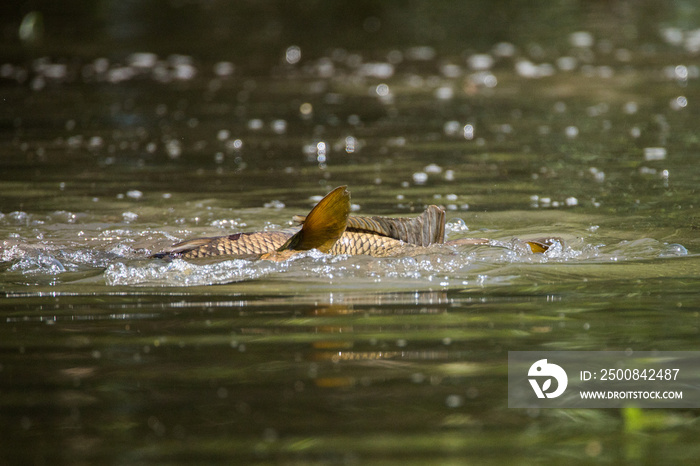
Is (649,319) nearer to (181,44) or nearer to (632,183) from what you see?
(632,183)

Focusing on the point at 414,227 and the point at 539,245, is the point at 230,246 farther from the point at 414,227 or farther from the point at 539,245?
the point at 539,245

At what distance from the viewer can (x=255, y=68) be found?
15.8 m

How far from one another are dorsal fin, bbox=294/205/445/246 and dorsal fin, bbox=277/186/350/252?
23 cm

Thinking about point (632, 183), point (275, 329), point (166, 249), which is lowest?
point (275, 329)

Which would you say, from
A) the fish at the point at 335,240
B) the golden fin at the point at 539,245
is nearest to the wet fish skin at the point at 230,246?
the fish at the point at 335,240

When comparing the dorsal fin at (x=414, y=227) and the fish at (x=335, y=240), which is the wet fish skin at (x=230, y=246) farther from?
the dorsal fin at (x=414, y=227)

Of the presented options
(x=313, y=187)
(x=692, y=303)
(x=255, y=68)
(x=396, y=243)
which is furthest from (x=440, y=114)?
(x=692, y=303)

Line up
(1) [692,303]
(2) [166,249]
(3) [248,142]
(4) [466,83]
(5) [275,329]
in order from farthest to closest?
(4) [466,83], (3) [248,142], (2) [166,249], (1) [692,303], (5) [275,329]

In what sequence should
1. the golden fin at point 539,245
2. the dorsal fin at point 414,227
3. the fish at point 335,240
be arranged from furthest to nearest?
the golden fin at point 539,245
the dorsal fin at point 414,227
the fish at point 335,240

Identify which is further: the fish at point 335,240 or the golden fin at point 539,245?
the golden fin at point 539,245

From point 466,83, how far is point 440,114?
2701 mm

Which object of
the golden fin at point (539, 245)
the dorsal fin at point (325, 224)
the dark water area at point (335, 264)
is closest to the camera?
the dark water area at point (335, 264)

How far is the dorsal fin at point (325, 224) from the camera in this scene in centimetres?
445

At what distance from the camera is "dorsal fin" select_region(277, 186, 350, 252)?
4453mm
